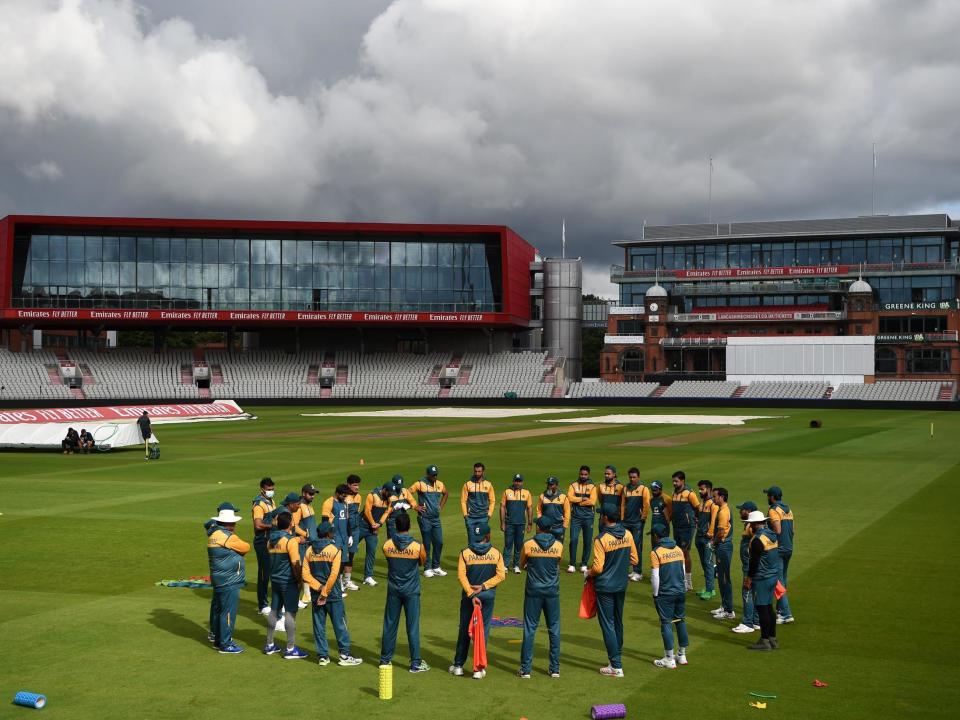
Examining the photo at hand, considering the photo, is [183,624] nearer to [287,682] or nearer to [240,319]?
[287,682]

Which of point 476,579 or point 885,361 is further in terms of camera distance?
point 885,361

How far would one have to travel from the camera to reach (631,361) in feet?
377

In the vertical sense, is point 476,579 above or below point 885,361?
below

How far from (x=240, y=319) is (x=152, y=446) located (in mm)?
56982

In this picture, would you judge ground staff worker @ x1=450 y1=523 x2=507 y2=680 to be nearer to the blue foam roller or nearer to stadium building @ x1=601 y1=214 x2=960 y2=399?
the blue foam roller

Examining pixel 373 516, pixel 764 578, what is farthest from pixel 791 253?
pixel 764 578

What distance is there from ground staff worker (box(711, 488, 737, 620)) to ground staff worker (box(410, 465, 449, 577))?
16.7 ft

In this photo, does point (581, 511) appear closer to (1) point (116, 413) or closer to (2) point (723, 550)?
(2) point (723, 550)

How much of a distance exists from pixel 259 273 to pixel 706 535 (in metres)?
85.9

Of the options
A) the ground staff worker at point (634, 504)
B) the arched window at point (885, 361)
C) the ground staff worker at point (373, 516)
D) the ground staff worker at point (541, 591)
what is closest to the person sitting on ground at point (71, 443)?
the ground staff worker at point (373, 516)

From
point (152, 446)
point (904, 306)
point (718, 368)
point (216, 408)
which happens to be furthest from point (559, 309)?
point (152, 446)

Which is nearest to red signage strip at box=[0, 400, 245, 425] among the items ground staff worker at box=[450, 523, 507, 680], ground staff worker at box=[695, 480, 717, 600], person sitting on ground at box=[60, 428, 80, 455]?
person sitting on ground at box=[60, 428, 80, 455]

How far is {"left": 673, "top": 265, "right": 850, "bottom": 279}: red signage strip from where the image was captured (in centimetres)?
11062

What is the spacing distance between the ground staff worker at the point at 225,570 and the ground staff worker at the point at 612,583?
4.56m
